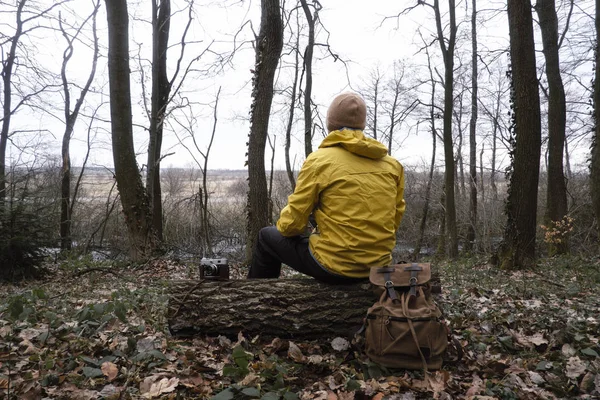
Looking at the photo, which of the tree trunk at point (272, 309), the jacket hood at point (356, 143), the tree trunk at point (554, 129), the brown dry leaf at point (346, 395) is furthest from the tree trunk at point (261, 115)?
the tree trunk at point (554, 129)

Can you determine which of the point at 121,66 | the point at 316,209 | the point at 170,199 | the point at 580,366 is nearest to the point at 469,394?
the point at 580,366

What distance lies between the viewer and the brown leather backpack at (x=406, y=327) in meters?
2.89

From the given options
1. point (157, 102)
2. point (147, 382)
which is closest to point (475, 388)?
point (147, 382)

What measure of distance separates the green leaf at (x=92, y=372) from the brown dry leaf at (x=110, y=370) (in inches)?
1.1

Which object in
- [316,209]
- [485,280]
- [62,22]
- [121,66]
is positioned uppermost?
[62,22]

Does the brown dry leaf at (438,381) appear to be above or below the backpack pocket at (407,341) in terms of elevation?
below

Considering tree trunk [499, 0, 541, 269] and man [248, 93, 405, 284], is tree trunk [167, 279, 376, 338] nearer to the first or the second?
man [248, 93, 405, 284]

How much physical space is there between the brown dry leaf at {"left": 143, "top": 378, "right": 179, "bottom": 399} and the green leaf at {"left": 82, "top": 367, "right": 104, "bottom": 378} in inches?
13.8

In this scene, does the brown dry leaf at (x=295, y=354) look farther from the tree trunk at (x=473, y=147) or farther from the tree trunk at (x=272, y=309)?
the tree trunk at (x=473, y=147)

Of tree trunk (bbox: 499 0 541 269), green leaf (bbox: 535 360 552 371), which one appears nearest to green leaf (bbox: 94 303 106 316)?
green leaf (bbox: 535 360 552 371)

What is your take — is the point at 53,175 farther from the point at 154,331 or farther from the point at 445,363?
the point at 445,363

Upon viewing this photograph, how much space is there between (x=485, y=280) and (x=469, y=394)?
13.6 ft

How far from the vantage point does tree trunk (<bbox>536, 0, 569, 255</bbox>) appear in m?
10.8

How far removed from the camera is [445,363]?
3.11 m
